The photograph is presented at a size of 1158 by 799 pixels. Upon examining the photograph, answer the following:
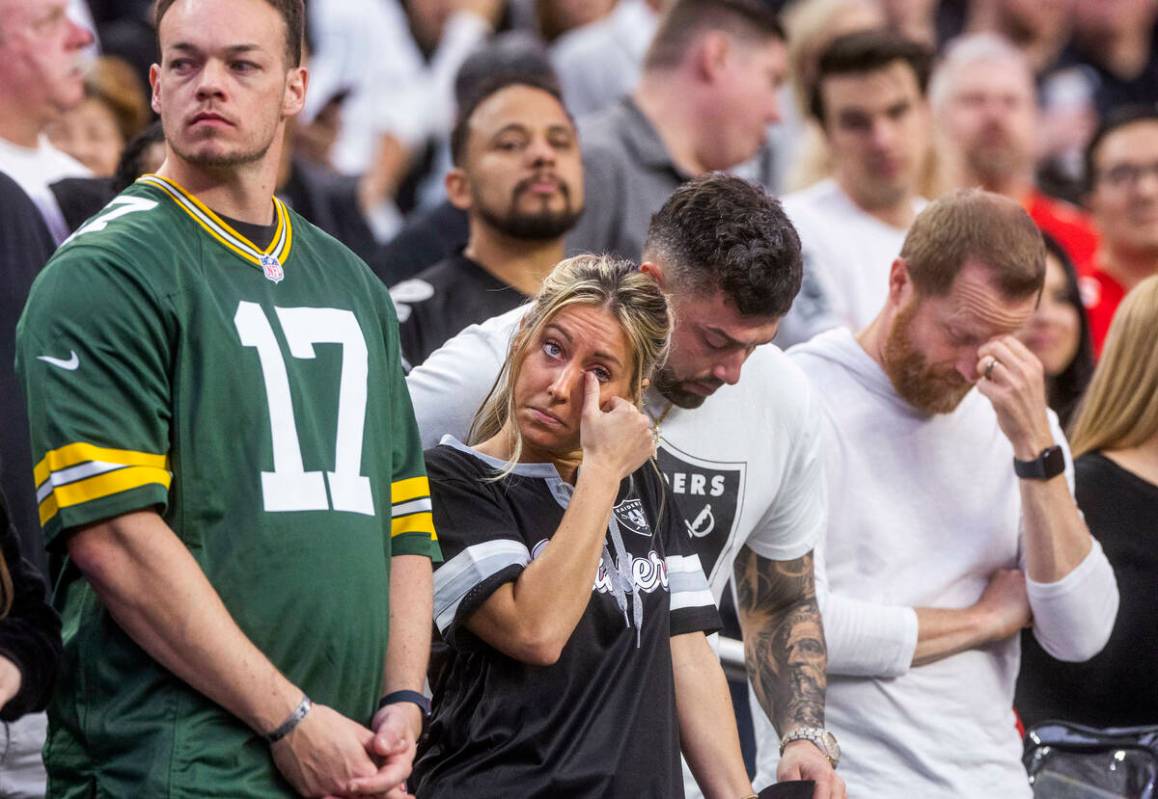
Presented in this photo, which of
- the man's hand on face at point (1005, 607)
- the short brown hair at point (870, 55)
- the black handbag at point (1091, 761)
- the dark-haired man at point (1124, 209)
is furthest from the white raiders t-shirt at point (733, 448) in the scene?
the dark-haired man at point (1124, 209)

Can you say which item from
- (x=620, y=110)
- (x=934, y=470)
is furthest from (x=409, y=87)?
(x=934, y=470)

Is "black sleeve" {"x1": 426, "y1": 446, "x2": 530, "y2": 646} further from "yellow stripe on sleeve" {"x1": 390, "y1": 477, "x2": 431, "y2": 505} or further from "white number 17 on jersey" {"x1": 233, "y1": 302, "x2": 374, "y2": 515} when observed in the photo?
"white number 17 on jersey" {"x1": 233, "y1": 302, "x2": 374, "y2": 515}

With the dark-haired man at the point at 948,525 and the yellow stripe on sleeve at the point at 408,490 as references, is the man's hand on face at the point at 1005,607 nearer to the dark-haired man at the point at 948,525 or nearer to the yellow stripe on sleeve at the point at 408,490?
the dark-haired man at the point at 948,525

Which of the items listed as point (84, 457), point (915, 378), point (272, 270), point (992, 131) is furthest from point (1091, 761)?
point (992, 131)

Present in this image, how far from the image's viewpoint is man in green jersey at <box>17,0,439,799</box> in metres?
2.57

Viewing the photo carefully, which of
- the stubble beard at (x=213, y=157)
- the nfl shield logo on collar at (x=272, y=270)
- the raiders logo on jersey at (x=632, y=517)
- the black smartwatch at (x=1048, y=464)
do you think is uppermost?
the stubble beard at (x=213, y=157)

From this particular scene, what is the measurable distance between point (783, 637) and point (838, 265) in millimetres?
2183

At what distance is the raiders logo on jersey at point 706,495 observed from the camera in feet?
12.1

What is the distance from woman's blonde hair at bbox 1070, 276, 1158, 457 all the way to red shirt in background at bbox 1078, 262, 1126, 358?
6.32 ft

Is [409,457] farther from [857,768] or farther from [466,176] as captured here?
[466,176]

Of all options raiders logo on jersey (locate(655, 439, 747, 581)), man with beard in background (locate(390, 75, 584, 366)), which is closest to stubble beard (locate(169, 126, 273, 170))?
raiders logo on jersey (locate(655, 439, 747, 581))

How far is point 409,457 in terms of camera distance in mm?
3002

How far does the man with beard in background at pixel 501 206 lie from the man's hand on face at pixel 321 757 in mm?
2009

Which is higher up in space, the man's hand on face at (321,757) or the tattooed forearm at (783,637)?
the man's hand on face at (321,757)
